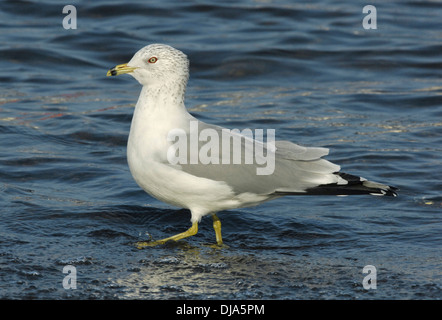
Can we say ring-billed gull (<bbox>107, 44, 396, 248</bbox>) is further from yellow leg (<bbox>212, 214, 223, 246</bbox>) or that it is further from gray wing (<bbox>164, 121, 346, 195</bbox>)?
yellow leg (<bbox>212, 214, 223, 246</bbox>)

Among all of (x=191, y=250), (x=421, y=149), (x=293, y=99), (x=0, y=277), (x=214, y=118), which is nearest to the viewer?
(x=0, y=277)

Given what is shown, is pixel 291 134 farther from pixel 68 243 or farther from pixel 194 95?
pixel 68 243

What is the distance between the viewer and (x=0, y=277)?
4992 millimetres

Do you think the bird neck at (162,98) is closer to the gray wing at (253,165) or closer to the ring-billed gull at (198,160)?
the ring-billed gull at (198,160)

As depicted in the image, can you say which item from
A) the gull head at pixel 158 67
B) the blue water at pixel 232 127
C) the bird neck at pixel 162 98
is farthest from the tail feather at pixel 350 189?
the gull head at pixel 158 67

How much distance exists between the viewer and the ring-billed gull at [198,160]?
553 centimetres

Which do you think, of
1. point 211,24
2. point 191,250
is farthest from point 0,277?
point 211,24

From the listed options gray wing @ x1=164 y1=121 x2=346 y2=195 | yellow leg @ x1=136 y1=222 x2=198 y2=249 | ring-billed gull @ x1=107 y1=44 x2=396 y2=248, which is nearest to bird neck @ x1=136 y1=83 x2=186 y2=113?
ring-billed gull @ x1=107 y1=44 x2=396 y2=248

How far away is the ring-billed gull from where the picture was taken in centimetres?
553

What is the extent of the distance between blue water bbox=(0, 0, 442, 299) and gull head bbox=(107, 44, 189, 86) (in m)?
1.21

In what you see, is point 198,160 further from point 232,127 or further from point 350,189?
point 232,127

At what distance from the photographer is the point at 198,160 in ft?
18.2

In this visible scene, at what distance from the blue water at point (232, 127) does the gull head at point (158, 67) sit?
1.21 m

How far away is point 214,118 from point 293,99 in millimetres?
1353
